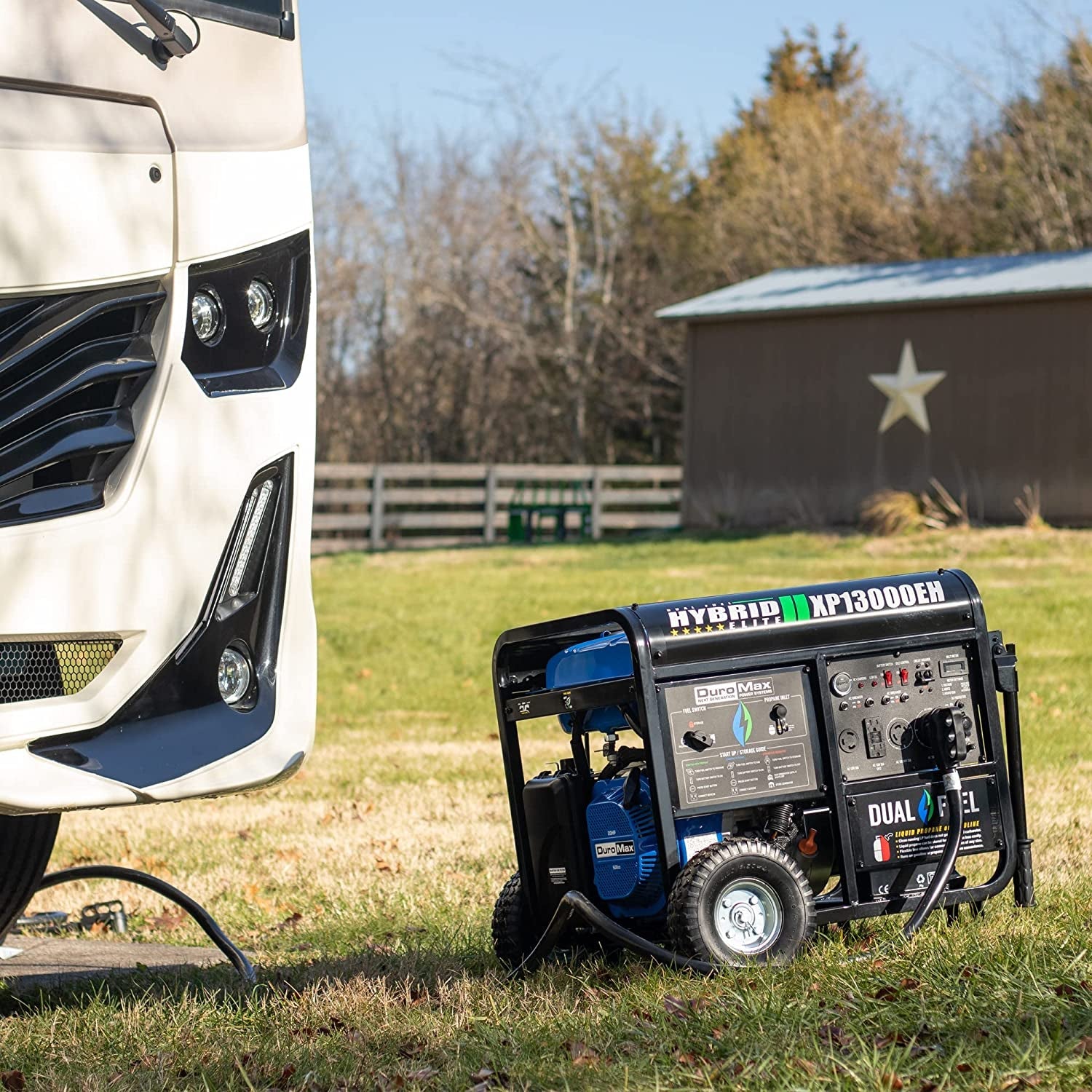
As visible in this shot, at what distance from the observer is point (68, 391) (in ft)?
11.5

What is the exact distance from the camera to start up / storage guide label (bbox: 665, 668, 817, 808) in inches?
158

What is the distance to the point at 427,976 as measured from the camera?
455 cm

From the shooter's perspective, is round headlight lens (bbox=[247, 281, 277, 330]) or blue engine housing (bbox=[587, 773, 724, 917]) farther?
blue engine housing (bbox=[587, 773, 724, 917])

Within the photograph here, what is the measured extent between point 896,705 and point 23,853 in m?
2.56

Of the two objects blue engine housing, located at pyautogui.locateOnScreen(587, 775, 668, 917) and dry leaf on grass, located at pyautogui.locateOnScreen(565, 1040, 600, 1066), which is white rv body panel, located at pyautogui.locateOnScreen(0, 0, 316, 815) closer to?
blue engine housing, located at pyautogui.locateOnScreen(587, 775, 668, 917)

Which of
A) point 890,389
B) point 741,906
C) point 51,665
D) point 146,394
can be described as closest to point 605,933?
point 741,906

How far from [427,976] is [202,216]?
2194 millimetres

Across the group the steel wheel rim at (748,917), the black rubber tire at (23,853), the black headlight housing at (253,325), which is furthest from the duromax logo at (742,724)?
the black rubber tire at (23,853)

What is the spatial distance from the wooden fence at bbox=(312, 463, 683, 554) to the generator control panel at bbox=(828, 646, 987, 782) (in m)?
23.2

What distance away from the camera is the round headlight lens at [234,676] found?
148 inches

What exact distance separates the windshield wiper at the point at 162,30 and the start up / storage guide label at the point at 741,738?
1.91 metres

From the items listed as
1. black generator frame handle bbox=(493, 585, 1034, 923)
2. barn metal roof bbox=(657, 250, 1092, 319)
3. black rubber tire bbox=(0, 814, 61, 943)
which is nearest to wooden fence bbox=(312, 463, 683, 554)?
barn metal roof bbox=(657, 250, 1092, 319)

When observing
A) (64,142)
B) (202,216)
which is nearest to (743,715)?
(202,216)

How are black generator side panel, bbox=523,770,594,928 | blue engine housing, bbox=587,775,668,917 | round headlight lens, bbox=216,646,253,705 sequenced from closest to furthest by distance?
round headlight lens, bbox=216,646,253,705
blue engine housing, bbox=587,775,668,917
black generator side panel, bbox=523,770,594,928
